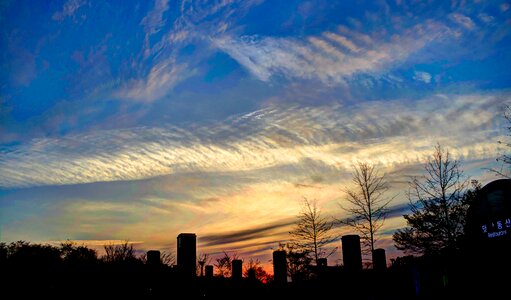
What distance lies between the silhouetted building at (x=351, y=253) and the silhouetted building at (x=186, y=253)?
8572mm

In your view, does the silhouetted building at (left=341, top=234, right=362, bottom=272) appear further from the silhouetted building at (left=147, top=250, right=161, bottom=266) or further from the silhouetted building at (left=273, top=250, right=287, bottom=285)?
the silhouetted building at (left=147, top=250, right=161, bottom=266)

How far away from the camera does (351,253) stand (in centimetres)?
1441

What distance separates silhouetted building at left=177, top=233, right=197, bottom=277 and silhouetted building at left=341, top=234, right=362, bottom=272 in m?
8.57

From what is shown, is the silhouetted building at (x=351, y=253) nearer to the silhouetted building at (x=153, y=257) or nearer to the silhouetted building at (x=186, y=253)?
the silhouetted building at (x=186, y=253)

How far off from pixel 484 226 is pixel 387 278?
6723 mm

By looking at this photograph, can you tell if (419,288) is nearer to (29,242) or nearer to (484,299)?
(484,299)

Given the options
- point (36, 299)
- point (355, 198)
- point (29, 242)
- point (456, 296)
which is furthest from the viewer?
point (29, 242)

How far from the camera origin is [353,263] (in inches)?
568

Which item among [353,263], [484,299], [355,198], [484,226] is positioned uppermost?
[355,198]

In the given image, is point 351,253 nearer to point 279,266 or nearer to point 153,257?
point 279,266

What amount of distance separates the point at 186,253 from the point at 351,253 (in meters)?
9.22

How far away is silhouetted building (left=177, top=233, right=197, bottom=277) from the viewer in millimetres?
20234

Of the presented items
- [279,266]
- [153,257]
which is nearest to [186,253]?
A: [153,257]

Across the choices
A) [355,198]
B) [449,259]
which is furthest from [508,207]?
[355,198]
